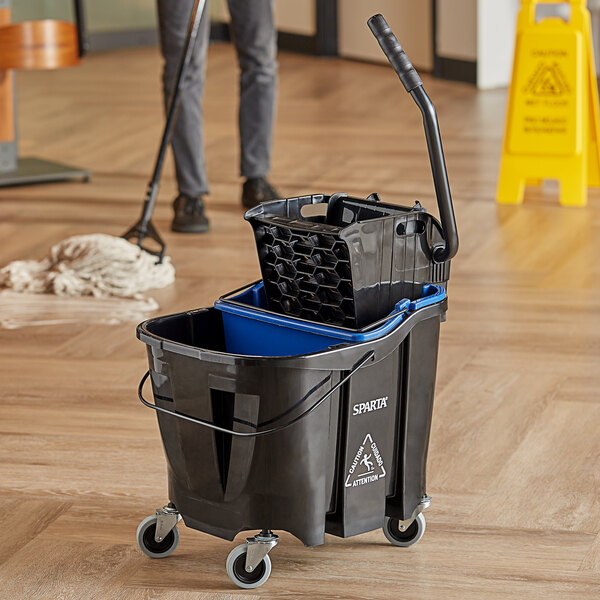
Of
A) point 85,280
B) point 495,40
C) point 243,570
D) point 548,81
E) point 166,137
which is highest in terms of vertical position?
point 495,40

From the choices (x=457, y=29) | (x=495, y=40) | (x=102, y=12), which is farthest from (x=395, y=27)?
(x=102, y=12)

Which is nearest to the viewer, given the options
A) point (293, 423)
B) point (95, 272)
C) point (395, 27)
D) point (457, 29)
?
point (293, 423)

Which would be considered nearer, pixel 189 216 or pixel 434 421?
pixel 434 421

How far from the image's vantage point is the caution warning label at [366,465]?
4.44 feet

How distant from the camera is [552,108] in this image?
3.18 meters

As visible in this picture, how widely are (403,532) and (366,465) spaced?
0.46ft

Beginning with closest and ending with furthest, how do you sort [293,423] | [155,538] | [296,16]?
1. [293,423]
2. [155,538]
3. [296,16]

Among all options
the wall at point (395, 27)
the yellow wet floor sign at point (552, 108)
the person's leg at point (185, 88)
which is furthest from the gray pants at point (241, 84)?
the wall at point (395, 27)

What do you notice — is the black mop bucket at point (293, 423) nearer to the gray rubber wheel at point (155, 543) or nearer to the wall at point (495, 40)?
the gray rubber wheel at point (155, 543)

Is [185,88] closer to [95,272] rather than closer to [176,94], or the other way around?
[176,94]

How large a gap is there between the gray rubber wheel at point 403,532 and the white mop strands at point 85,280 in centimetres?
109

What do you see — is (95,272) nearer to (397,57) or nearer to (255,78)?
(255,78)

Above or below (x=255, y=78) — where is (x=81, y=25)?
above

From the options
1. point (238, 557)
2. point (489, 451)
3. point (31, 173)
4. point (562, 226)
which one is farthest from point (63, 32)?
point (238, 557)
